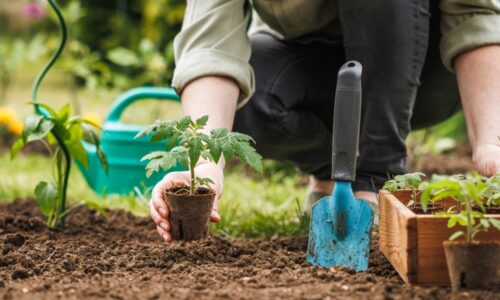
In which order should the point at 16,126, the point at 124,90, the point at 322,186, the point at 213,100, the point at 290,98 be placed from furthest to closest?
the point at 124,90, the point at 16,126, the point at 322,186, the point at 290,98, the point at 213,100

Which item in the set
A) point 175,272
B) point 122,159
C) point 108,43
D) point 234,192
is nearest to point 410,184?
point 175,272

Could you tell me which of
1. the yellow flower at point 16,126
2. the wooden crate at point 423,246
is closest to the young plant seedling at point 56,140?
the wooden crate at point 423,246

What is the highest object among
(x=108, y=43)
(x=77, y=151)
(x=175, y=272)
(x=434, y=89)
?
(x=108, y=43)

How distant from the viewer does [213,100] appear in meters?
2.08

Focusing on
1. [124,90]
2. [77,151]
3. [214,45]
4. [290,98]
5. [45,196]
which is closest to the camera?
[214,45]

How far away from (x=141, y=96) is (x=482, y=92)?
1.52 metres

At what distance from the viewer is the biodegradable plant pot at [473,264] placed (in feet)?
4.89

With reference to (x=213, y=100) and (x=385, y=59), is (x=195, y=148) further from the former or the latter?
(x=385, y=59)

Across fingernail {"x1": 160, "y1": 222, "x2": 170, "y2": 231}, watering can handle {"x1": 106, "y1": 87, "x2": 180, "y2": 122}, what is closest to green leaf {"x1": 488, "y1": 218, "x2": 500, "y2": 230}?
fingernail {"x1": 160, "y1": 222, "x2": 170, "y2": 231}

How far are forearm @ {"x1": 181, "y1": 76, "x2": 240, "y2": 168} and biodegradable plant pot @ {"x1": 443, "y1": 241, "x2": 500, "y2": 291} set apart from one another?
2.40 ft

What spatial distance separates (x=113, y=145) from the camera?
321 cm

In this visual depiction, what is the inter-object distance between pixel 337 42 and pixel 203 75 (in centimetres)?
66

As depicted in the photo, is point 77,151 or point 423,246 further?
point 77,151

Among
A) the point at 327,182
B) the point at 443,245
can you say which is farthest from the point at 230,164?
the point at 443,245
